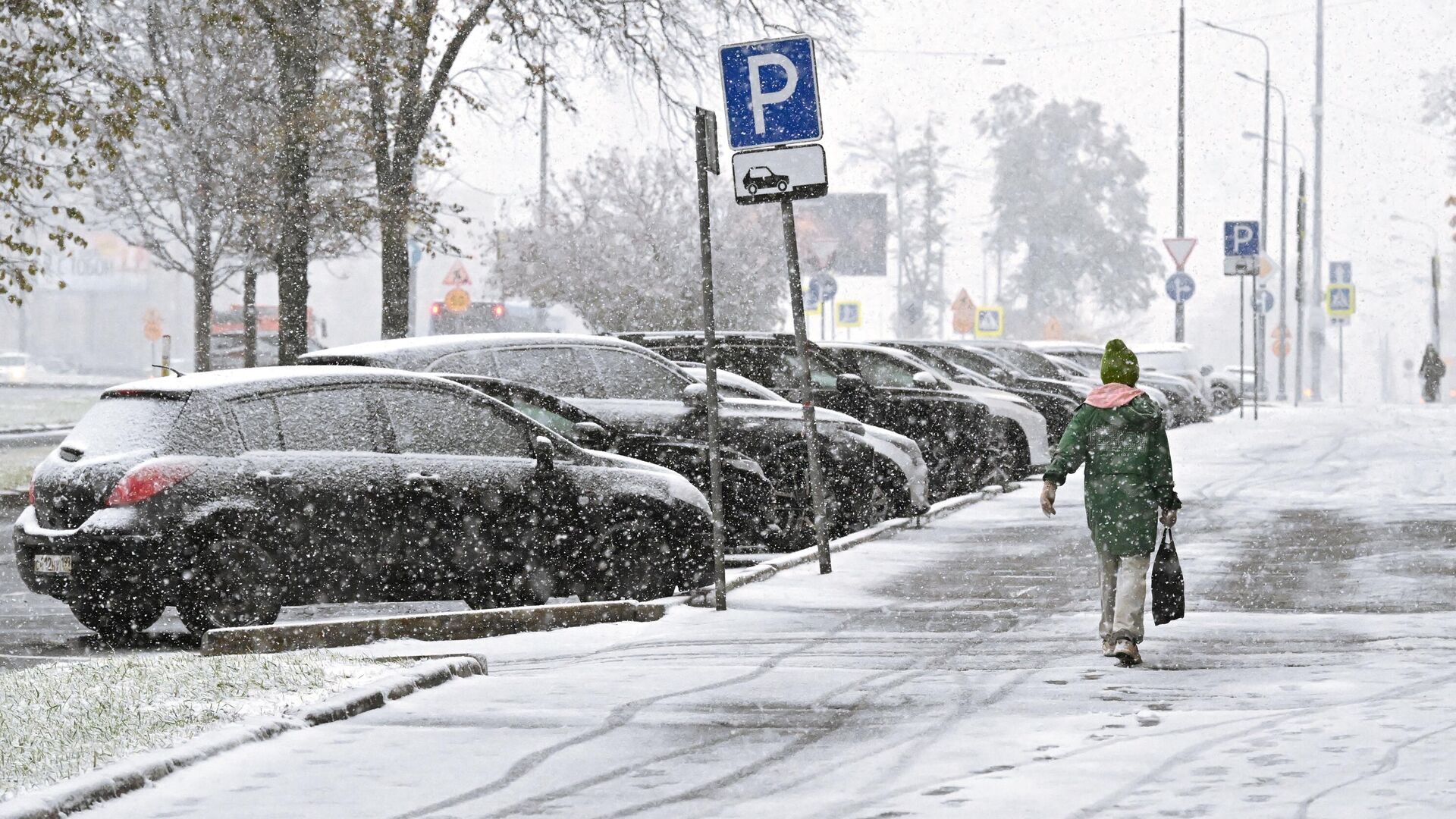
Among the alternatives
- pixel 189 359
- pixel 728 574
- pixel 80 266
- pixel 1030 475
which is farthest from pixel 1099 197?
pixel 728 574

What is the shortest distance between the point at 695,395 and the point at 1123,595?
5.70 m

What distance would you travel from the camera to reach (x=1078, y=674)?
29.0 ft

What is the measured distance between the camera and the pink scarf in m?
9.55

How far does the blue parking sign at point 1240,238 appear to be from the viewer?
35.2 m

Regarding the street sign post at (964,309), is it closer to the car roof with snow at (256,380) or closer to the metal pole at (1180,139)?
→ the metal pole at (1180,139)

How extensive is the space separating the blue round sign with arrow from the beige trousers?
33293mm

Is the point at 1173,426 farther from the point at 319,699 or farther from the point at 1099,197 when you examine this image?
the point at 1099,197

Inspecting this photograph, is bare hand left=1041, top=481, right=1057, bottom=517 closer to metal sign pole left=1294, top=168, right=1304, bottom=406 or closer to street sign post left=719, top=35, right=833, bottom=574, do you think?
street sign post left=719, top=35, right=833, bottom=574

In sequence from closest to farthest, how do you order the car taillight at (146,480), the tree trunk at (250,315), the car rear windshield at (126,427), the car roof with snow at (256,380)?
1. the car taillight at (146,480)
2. the car rear windshield at (126,427)
3. the car roof with snow at (256,380)
4. the tree trunk at (250,315)

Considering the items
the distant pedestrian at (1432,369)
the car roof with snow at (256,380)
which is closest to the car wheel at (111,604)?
the car roof with snow at (256,380)

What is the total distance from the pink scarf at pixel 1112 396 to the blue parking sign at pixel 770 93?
3460mm

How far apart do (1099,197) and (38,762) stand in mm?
90818

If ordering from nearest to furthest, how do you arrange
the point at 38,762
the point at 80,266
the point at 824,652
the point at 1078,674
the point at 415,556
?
the point at 38,762 → the point at 1078,674 → the point at 824,652 → the point at 415,556 → the point at 80,266

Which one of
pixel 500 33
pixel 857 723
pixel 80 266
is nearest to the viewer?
pixel 857 723
